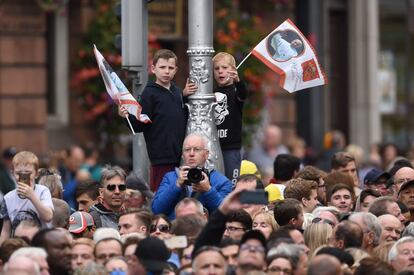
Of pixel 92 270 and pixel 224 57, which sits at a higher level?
pixel 224 57

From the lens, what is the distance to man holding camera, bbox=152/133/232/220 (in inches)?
579

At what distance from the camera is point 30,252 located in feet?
41.7

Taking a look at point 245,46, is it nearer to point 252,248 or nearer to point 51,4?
point 51,4

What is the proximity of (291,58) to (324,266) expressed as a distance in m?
4.25

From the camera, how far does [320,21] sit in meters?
30.9

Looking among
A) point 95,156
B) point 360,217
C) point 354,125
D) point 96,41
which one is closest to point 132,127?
point 360,217

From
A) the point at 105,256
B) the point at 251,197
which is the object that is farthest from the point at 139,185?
the point at 251,197

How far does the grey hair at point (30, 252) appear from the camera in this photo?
41.4 feet

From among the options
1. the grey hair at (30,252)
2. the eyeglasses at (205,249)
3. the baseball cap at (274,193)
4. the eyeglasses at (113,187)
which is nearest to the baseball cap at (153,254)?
the eyeglasses at (205,249)

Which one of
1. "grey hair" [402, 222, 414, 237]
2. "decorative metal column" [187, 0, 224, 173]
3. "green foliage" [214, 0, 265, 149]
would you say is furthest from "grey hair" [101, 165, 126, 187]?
"green foliage" [214, 0, 265, 149]

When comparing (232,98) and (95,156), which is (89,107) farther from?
(232,98)

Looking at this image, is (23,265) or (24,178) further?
(24,178)

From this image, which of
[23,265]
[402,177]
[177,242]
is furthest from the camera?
[402,177]

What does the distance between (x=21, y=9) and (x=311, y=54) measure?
11879 millimetres
